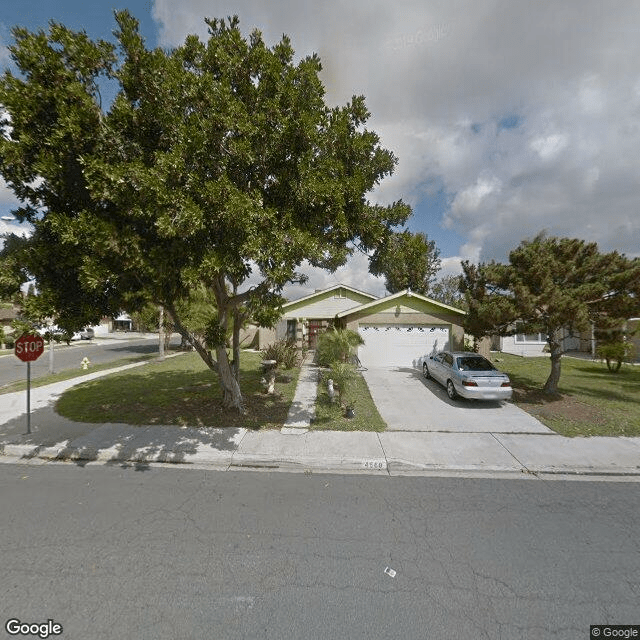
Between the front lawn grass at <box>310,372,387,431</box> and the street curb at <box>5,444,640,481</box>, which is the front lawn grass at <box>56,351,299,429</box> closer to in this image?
the front lawn grass at <box>310,372,387,431</box>

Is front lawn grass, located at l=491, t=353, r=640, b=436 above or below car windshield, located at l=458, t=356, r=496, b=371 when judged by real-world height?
below

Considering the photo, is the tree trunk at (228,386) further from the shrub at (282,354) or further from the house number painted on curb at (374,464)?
the shrub at (282,354)

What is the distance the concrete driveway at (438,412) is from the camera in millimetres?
7793

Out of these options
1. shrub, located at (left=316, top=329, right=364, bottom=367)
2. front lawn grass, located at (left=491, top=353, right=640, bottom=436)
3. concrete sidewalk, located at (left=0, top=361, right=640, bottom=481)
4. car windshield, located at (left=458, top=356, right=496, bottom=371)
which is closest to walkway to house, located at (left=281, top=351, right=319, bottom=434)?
concrete sidewalk, located at (left=0, top=361, right=640, bottom=481)

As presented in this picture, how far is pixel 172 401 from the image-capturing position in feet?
31.8

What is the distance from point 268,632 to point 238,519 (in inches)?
64.4

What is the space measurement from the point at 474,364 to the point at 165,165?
9.82m

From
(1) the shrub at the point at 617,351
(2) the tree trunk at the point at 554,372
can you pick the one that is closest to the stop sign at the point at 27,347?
(2) the tree trunk at the point at 554,372

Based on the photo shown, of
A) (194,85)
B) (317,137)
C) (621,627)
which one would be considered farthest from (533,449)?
(194,85)

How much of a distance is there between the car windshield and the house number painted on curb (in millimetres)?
5344

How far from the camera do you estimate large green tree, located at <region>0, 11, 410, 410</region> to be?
4.75 metres

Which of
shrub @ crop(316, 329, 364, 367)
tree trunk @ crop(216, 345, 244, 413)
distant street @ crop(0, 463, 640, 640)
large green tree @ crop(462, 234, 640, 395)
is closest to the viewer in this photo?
distant street @ crop(0, 463, 640, 640)

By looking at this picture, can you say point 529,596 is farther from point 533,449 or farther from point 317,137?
point 317,137

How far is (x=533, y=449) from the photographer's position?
21.4 ft
